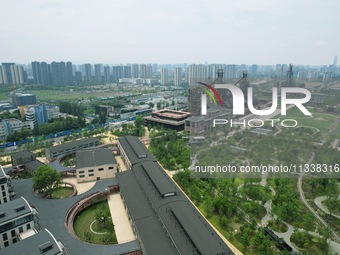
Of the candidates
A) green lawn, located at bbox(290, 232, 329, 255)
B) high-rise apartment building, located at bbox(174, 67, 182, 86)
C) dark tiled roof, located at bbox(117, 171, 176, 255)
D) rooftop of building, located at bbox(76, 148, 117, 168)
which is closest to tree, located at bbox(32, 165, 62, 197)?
rooftop of building, located at bbox(76, 148, 117, 168)

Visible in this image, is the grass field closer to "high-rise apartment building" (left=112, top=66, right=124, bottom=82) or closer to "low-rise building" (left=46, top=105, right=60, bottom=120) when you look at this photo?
"low-rise building" (left=46, top=105, right=60, bottom=120)

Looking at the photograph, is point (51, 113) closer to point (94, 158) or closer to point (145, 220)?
point (94, 158)

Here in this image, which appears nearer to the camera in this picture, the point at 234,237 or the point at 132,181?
the point at 234,237

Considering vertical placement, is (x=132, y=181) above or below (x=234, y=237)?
above

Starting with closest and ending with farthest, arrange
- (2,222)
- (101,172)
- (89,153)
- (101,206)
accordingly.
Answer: (2,222) < (101,206) < (101,172) < (89,153)

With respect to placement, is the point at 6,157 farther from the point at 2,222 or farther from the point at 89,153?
the point at 2,222

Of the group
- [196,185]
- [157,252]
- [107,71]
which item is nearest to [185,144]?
[196,185]

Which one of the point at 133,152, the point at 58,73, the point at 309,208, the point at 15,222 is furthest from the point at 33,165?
the point at 58,73
